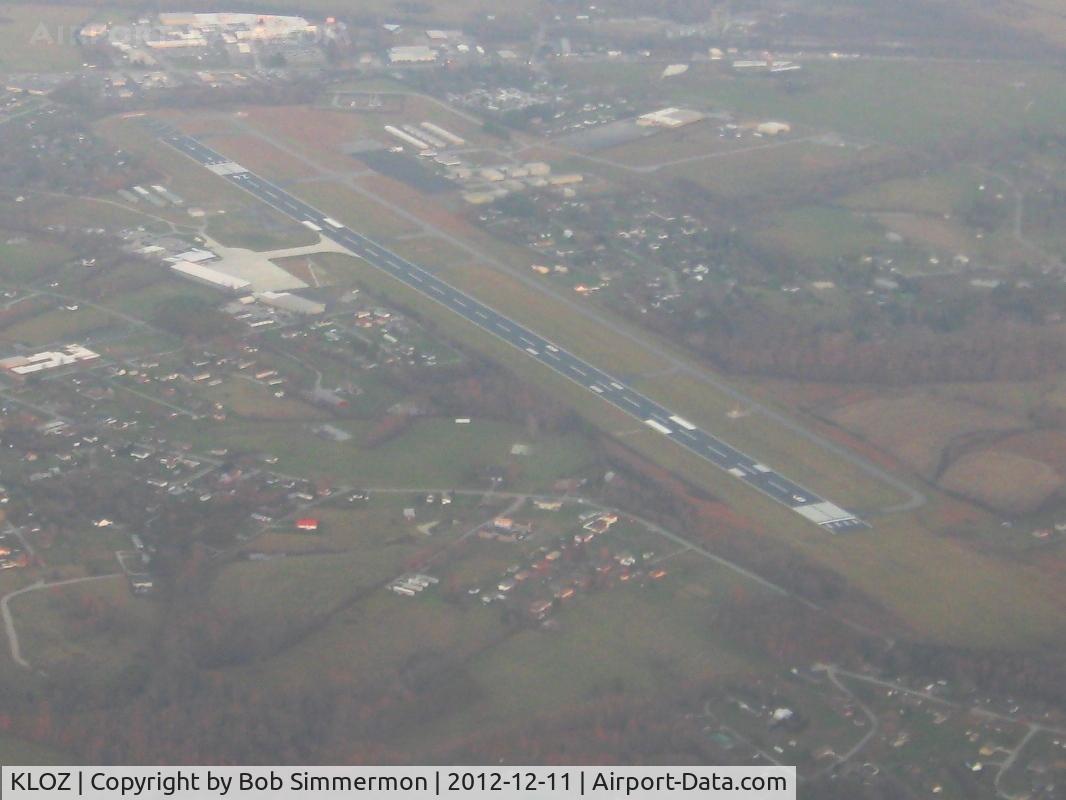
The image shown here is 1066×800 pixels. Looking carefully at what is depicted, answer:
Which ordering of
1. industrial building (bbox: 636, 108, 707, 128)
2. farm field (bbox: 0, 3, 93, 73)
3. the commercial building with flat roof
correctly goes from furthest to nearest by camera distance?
farm field (bbox: 0, 3, 93, 73)
industrial building (bbox: 636, 108, 707, 128)
the commercial building with flat roof

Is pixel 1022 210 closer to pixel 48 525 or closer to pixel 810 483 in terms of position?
pixel 810 483

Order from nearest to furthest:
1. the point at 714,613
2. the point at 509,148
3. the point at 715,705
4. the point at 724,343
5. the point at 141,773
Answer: the point at 141,773 < the point at 715,705 < the point at 714,613 < the point at 724,343 < the point at 509,148

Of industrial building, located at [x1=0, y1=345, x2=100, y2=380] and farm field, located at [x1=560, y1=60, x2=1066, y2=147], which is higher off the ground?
farm field, located at [x1=560, y1=60, x2=1066, y2=147]

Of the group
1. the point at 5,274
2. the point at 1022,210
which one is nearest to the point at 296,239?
the point at 5,274

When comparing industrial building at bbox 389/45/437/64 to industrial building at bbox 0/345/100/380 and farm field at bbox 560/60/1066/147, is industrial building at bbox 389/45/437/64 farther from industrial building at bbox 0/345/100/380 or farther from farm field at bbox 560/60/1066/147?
industrial building at bbox 0/345/100/380

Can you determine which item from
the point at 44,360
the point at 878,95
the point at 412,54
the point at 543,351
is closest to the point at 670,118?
the point at 878,95

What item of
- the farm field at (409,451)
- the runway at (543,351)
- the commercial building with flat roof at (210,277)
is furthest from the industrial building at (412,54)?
the farm field at (409,451)

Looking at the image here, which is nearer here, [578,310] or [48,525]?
[48,525]

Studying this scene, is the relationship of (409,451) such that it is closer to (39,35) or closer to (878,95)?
(878,95)

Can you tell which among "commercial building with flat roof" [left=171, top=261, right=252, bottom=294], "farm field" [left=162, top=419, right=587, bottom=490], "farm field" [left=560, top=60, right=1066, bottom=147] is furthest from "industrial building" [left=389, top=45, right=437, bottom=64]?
"farm field" [left=162, top=419, right=587, bottom=490]
